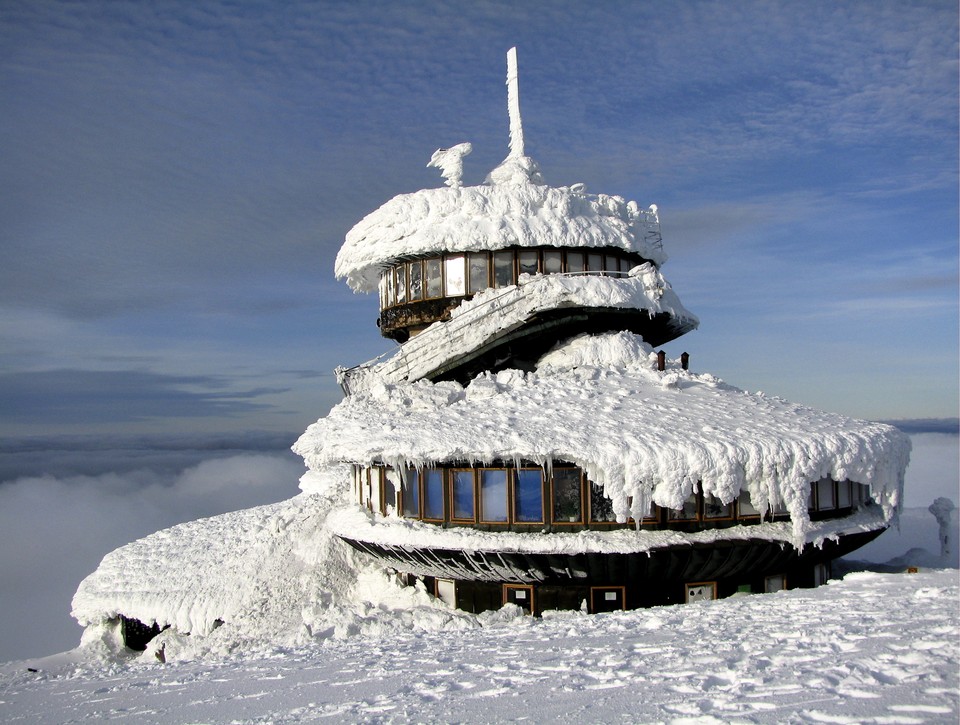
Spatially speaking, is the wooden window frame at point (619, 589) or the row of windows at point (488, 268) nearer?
the wooden window frame at point (619, 589)

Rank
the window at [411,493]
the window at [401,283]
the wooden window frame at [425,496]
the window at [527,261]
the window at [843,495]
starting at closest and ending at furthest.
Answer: the wooden window frame at [425,496], the window at [411,493], the window at [843,495], the window at [527,261], the window at [401,283]

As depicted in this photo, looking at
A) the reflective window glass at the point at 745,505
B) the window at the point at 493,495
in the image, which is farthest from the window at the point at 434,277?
the reflective window glass at the point at 745,505

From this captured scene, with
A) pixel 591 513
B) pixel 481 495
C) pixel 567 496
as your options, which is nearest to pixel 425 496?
pixel 481 495

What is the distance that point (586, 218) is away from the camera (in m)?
27.4

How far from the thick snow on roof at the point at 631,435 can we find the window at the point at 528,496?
0.84 metres

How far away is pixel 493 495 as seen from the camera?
19.9m

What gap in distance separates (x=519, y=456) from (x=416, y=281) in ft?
34.5

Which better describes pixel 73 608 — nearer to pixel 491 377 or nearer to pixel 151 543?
pixel 151 543

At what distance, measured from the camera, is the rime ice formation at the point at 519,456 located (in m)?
19.0

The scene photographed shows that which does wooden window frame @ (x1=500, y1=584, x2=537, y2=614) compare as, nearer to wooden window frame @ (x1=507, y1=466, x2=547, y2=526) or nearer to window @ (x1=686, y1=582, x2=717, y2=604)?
wooden window frame @ (x1=507, y1=466, x2=547, y2=526)

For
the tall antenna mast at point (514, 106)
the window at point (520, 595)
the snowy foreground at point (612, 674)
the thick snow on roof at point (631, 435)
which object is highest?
the tall antenna mast at point (514, 106)

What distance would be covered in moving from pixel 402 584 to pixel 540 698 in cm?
1319

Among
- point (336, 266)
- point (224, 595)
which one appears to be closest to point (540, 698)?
point (224, 595)

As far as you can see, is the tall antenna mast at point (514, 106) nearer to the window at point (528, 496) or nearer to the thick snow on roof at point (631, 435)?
the thick snow on roof at point (631, 435)
